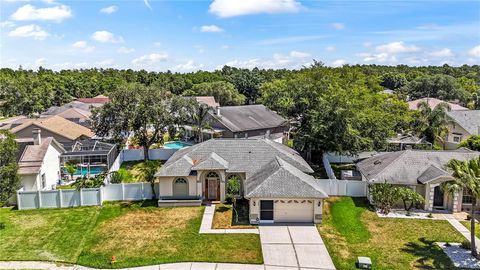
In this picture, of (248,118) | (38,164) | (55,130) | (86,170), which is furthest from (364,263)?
(55,130)

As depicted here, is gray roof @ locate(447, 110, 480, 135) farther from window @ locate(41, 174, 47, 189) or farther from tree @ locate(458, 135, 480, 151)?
window @ locate(41, 174, 47, 189)

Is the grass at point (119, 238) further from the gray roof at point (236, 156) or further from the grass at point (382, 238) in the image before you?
the grass at point (382, 238)

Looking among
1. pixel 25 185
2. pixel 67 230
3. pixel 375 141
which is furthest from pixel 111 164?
pixel 375 141

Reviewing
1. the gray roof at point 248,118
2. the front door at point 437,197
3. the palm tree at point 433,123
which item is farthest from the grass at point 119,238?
the palm tree at point 433,123

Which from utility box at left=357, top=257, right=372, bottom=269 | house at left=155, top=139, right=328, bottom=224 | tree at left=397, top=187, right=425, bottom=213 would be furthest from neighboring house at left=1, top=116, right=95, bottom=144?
utility box at left=357, top=257, right=372, bottom=269

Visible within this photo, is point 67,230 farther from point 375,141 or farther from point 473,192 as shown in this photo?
point 375,141

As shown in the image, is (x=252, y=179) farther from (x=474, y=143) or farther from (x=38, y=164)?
(x=474, y=143)
